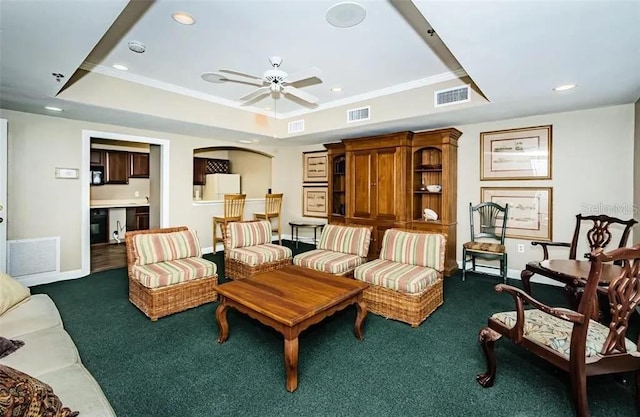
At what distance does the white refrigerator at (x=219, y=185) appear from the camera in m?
8.01

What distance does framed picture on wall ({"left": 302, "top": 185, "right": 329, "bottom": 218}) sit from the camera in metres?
6.61

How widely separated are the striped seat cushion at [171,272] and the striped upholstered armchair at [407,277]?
1.69 meters

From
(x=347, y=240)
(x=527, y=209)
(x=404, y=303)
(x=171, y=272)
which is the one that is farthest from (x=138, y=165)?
(x=527, y=209)

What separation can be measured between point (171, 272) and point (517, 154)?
182 inches

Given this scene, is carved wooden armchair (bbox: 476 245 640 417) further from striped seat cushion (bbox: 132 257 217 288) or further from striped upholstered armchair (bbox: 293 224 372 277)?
striped seat cushion (bbox: 132 257 217 288)

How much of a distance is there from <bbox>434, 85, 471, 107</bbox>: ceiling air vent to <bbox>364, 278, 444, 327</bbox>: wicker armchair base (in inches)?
84.3

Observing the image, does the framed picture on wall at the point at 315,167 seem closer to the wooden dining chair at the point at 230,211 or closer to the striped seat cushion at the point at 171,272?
the wooden dining chair at the point at 230,211

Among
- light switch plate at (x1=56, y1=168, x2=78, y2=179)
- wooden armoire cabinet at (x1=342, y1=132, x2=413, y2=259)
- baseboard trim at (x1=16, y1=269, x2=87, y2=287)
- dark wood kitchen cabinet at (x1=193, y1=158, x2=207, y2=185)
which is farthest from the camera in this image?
dark wood kitchen cabinet at (x1=193, y1=158, x2=207, y2=185)

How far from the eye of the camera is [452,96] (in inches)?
147

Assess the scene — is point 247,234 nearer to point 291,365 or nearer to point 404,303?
point 404,303

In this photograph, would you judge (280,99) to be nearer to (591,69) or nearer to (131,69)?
(131,69)

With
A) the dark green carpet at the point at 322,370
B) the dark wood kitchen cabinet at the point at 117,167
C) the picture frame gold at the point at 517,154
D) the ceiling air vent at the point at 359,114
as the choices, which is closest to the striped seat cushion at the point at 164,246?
the dark green carpet at the point at 322,370

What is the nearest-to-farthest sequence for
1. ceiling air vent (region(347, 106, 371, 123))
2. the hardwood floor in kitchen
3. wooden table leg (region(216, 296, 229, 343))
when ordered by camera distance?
wooden table leg (region(216, 296, 229, 343)) → ceiling air vent (region(347, 106, 371, 123)) → the hardwood floor in kitchen

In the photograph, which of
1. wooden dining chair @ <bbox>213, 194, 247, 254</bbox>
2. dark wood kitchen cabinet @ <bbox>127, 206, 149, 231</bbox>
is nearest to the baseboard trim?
wooden dining chair @ <bbox>213, 194, 247, 254</bbox>
